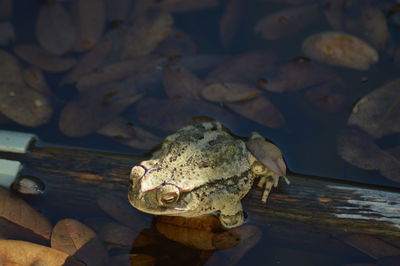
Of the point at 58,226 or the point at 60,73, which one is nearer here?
the point at 58,226

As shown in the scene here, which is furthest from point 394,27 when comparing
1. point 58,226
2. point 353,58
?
point 58,226

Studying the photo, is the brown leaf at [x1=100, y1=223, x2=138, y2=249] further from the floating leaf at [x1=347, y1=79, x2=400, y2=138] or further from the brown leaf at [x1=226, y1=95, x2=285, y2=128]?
the floating leaf at [x1=347, y1=79, x2=400, y2=138]

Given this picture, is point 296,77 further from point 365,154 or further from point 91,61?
point 91,61

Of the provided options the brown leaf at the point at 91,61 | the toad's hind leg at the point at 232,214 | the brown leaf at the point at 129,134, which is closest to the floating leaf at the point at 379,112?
the toad's hind leg at the point at 232,214

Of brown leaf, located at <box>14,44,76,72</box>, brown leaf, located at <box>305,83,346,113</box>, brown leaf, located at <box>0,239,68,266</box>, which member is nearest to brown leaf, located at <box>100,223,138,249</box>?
brown leaf, located at <box>0,239,68,266</box>

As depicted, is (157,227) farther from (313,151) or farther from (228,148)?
(313,151)

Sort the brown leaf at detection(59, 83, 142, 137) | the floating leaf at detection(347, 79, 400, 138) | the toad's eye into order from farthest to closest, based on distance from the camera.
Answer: the brown leaf at detection(59, 83, 142, 137)
the floating leaf at detection(347, 79, 400, 138)
the toad's eye

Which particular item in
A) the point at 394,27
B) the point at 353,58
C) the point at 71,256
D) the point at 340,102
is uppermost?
the point at 394,27
